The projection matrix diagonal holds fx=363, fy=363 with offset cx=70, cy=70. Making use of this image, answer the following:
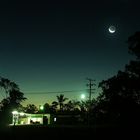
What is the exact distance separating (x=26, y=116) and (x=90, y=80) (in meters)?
19.4

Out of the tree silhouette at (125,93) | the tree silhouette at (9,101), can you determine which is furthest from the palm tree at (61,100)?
the tree silhouette at (125,93)

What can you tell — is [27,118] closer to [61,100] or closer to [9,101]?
[9,101]

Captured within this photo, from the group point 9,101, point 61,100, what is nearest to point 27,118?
point 9,101

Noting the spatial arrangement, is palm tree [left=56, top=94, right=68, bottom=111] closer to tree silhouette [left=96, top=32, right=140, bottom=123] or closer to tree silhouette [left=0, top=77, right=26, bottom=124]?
tree silhouette [left=0, top=77, right=26, bottom=124]

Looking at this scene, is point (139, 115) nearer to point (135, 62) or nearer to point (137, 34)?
point (135, 62)

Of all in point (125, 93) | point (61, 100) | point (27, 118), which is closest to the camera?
point (125, 93)

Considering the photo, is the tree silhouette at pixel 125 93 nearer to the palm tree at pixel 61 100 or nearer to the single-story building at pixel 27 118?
the single-story building at pixel 27 118

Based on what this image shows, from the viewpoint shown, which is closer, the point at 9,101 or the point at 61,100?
the point at 9,101

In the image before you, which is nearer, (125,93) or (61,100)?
(125,93)

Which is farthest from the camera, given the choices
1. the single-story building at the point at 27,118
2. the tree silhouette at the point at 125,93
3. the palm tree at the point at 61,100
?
the palm tree at the point at 61,100

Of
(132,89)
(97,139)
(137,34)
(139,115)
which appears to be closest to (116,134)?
(97,139)

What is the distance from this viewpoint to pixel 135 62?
49.5 m

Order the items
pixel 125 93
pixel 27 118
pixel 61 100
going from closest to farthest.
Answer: pixel 125 93
pixel 27 118
pixel 61 100

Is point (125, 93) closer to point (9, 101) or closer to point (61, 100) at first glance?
point (9, 101)
